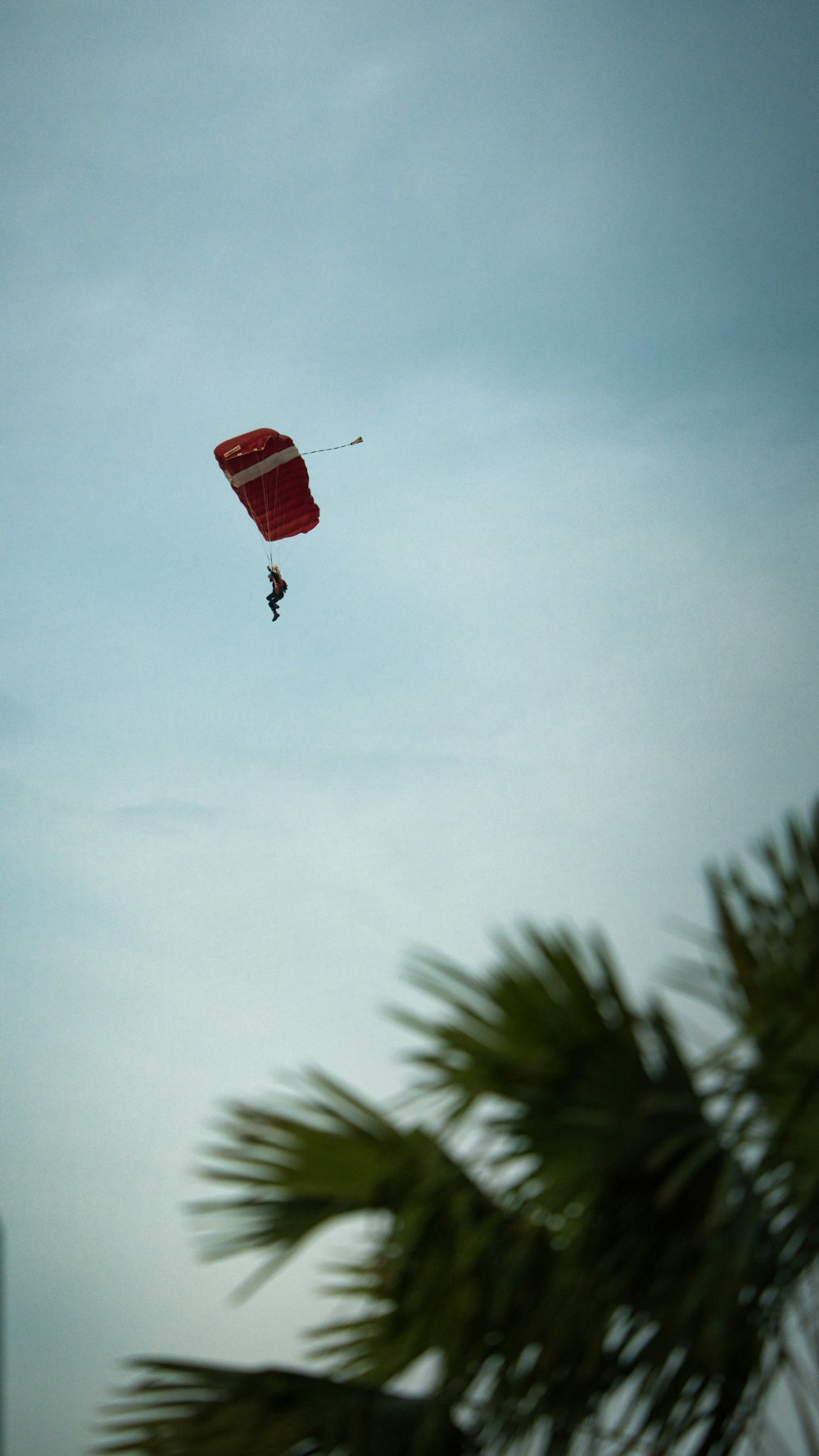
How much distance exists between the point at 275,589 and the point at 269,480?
1988 millimetres

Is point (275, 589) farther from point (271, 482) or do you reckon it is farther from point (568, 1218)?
point (568, 1218)

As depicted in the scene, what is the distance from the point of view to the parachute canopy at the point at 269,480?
2309 centimetres

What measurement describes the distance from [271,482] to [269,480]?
0.21 ft

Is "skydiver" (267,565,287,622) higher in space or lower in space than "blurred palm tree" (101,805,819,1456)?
higher

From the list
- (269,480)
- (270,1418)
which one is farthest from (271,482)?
(270,1418)

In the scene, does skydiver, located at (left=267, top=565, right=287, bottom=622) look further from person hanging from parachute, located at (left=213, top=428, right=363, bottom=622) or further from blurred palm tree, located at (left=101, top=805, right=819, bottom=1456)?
blurred palm tree, located at (left=101, top=805, right=819, bottom=1456)

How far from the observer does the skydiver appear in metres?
22.8

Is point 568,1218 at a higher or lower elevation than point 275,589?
lower

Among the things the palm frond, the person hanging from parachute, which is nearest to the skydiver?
the person hanging from parachute

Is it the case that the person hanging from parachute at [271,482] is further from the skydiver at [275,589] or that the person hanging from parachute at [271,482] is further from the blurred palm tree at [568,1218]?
the blurred palm tree at [568,1218]

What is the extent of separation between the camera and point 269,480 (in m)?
23.3

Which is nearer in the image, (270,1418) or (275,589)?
(270,1418)

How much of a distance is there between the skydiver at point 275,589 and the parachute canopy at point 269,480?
626 millimetres

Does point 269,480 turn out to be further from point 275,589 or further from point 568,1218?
point 568,1218
